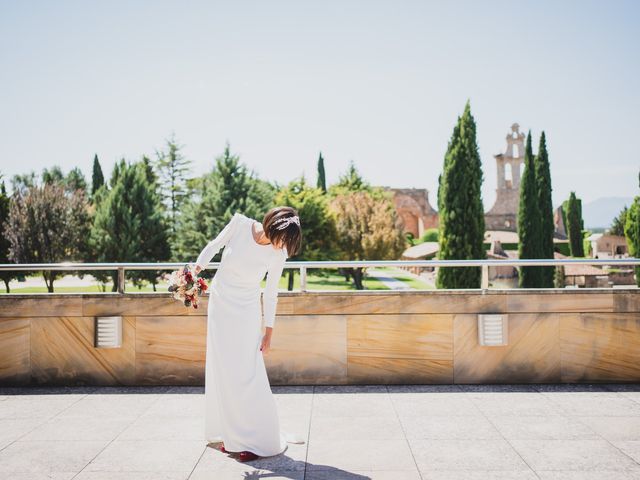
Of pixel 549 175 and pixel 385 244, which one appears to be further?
pixel 549 175

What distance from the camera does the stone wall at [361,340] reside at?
5.86 meters

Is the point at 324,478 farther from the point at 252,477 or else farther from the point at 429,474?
the point at 429,474

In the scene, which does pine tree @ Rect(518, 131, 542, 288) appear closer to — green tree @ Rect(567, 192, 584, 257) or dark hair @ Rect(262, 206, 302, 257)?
dark hair @ Rect(262, 206, 302, 257)

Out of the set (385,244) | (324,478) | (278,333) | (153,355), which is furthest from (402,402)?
(385,244)

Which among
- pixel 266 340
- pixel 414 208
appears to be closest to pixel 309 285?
pixel 266 340

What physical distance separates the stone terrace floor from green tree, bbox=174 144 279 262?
20.3m

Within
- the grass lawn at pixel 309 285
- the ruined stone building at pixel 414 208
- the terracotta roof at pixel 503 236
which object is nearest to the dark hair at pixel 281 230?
the grass lawn at pixel 309 285

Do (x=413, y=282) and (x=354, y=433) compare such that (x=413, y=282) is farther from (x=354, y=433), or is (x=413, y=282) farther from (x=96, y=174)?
(x=96, y=174)

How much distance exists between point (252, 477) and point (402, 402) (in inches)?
86.6

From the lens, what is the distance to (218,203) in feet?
84.9

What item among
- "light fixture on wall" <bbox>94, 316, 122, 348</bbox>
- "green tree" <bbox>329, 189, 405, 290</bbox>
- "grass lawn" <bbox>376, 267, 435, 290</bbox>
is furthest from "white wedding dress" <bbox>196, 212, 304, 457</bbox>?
"grass lawn" <bbox>376, 267, 435, 290</bbox>

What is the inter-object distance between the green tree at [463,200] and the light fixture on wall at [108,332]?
19.9 meters

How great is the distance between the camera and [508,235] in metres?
67.9

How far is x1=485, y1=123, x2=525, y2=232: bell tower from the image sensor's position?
73062mm
